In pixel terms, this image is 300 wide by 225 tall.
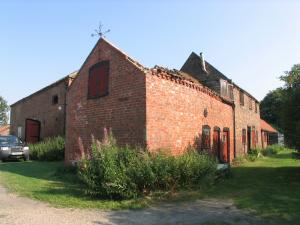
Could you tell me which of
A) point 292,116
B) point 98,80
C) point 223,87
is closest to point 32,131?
point 98,80

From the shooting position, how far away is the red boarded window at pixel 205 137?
50.4ft

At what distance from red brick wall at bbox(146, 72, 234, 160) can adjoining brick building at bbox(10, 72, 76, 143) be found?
10.9 meters

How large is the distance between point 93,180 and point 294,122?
900cm

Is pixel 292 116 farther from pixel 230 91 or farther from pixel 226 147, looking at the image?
pixel 230 91

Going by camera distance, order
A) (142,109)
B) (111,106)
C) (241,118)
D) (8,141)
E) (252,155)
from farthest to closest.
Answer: (252,155)
(241,118)
(8,141)
(111,106)
(142,109)

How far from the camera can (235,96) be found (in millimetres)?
23000

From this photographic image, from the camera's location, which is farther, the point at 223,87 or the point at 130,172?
the point at 223,87

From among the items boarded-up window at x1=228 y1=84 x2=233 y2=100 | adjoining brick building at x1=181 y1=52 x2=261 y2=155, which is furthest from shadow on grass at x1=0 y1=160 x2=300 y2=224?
boarded-up window at x1=228 y1=84 x2=233 y2=100

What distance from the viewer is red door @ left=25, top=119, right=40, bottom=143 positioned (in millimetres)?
26891

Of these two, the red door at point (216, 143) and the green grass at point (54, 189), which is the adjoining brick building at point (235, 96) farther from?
the green grass at point (54, 189)

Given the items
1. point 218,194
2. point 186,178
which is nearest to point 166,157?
point 186,178

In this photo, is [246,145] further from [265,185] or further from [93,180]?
[93,180]

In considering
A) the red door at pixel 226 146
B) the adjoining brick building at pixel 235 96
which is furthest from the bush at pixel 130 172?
the adjoining brick building at pixel 235 96

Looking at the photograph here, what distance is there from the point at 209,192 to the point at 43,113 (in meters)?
19.5
